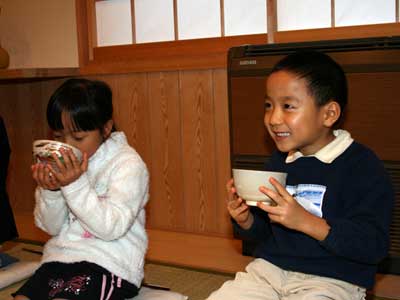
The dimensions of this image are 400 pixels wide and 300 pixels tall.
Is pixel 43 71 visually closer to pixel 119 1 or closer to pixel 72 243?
pixel 119 1

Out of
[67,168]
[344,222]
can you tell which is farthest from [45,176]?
[344,222]

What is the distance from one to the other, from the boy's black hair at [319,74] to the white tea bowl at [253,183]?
25 cm

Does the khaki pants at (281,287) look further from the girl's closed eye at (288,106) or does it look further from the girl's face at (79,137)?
the girl's face at (79,137)

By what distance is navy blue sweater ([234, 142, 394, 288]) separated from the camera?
4.02 ft

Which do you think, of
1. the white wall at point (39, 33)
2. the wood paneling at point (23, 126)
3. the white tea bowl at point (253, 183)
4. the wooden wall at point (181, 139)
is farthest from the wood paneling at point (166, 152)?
the white tea bowl at point (253, 183)

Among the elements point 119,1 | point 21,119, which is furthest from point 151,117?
point 21,119

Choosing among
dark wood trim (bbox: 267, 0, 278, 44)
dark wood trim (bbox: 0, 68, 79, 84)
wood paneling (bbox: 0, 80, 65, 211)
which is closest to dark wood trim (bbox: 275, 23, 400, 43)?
dark wood trim (bbox: 267, 0, 278, 44)

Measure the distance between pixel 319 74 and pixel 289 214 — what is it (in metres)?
0.37

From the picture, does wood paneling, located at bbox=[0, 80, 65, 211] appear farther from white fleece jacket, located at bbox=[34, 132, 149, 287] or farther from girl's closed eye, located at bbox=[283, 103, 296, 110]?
girl's closed eye, located at bbox=[283, 103, 296, 110]

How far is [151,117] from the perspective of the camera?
2854 mm

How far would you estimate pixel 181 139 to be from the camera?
2777 mm

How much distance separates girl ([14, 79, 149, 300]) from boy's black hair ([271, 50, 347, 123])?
0.55 meters

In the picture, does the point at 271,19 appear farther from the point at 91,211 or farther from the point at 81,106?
the point at 91,211

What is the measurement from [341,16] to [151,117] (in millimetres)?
1047
